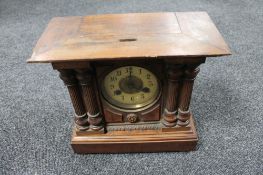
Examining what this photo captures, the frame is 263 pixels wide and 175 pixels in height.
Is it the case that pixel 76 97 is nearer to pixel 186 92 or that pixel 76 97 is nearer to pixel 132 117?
pixel 132 117

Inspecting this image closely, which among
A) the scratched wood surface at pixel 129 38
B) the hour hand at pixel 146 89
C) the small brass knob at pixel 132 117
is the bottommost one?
the small brass knob at pixel 132 117

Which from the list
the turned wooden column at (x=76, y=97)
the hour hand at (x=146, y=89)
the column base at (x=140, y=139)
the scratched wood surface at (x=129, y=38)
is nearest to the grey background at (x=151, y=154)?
the column base at (x=140, y=139)

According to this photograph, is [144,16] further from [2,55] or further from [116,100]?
[2,55]

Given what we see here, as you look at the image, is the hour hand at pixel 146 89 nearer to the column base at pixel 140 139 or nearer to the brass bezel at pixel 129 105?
the brass bezel at pixel 129 105

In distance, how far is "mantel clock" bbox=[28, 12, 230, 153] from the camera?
0.75 m

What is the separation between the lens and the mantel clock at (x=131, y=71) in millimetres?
752

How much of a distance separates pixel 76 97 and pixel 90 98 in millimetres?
52

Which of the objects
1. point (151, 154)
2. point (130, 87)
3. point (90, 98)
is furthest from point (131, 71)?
point (151, 154)

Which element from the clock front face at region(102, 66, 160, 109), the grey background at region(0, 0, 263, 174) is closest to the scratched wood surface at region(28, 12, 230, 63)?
the clock front face at region(102, 66, 160, 109)

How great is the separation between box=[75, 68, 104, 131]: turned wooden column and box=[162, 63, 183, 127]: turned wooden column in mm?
263

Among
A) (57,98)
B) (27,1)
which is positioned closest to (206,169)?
(57,98)

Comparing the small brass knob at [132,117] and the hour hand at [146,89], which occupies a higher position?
the hour hand at [146,89]

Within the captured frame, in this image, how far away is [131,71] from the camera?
0.89 meters

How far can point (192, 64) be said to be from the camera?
2.64 feet
